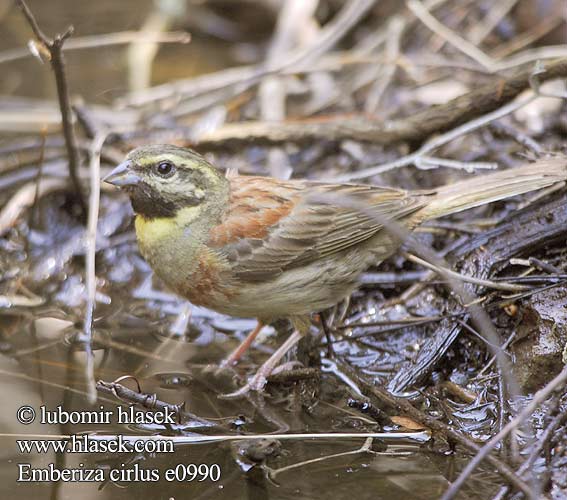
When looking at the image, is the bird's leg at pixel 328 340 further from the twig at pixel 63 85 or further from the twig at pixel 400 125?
the twig at pixel 63 85

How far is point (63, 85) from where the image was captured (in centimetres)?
538

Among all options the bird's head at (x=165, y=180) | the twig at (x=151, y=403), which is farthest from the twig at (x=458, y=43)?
the twig at (x=151, y=403)

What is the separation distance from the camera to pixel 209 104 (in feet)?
24.1

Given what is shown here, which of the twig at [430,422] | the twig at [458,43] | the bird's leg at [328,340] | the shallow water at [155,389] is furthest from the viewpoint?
the twig at [458,43]

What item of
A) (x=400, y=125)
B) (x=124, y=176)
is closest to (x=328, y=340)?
(x=124, y=176)

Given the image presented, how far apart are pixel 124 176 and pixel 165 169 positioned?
249mm

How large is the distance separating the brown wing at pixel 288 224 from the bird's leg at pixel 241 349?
60cm

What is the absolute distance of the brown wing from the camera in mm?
5016

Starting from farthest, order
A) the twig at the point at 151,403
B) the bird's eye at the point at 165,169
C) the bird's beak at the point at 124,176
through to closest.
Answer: the bird's eye at the point at 165,169, the bird's beak at the point at 124,176, the twig at the point at 151,403

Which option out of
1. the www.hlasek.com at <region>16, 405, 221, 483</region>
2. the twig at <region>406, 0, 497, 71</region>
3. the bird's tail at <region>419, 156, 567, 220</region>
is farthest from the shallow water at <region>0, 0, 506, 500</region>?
the twig at <region>406, 0, 497, 71</region>

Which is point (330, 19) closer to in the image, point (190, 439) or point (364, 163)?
point (364, 163)

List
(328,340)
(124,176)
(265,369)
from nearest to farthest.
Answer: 1. (124,176)
2. (265,369)
3. (328,340)

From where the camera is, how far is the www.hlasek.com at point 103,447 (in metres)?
4.07

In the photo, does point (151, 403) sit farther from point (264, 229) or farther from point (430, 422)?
point (430, 422)
